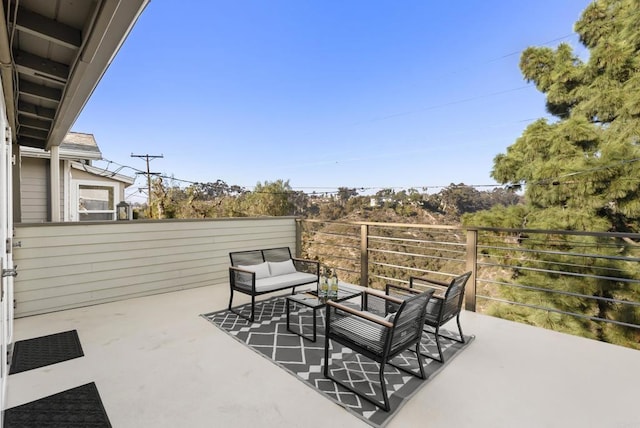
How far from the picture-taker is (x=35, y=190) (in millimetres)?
5746

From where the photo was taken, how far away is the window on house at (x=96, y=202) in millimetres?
7207

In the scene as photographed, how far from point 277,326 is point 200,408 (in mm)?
1396

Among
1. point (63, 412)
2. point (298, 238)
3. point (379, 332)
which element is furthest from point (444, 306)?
point (298, 238)

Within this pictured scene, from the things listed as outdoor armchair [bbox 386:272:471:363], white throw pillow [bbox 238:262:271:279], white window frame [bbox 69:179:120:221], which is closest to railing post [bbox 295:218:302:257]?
white throw pillow [bbox 238:262:271:279]

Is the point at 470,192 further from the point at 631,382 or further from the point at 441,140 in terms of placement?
the point at 631,382

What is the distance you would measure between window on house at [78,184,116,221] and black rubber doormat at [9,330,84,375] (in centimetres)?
485

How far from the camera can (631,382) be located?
2316 millimetres

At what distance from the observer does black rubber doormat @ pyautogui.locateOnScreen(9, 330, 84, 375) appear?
258 cm

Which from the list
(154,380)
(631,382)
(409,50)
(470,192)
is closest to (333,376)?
(154,380)

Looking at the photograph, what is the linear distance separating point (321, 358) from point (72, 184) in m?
7.01

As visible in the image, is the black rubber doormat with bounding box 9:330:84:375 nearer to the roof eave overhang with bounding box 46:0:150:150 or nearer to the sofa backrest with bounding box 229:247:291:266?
the sofa backrest with bounding box 229:247:291:266

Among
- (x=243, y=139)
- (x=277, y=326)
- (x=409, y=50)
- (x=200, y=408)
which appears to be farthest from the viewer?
(x=243, y=139)

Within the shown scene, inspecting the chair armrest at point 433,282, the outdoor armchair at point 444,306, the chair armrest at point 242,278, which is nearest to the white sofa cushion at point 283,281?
the chair armrest at point 242,278

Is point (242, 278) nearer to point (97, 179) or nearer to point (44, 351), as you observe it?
point (44, 351)
